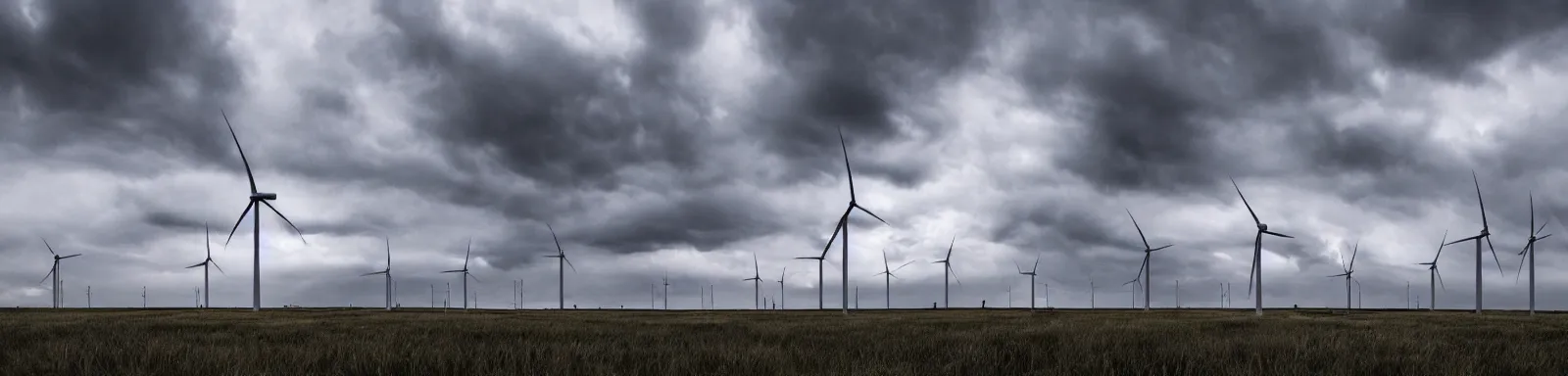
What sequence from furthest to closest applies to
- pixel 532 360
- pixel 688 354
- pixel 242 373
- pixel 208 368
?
pixel 688 354
pixel 532 360
pixel 208 368
pixel 242 373

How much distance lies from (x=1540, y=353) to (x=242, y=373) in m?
15.1

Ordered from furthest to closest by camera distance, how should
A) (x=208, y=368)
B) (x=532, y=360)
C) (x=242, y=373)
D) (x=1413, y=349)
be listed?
(x=1413, y=349), (x=532, y=360), (x=208, y=368), (x=242, y=373)

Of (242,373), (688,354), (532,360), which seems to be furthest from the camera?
(688,354)

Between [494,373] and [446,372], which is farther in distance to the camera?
[446,372]

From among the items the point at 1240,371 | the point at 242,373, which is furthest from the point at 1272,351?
the point at 242,373

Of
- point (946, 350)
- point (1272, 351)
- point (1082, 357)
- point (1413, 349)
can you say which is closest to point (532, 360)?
point (946, 350)

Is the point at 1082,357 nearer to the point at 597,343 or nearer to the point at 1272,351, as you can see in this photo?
the point at 1272,351

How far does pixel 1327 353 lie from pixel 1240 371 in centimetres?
300

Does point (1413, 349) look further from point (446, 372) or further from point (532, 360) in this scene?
point (446, 372)

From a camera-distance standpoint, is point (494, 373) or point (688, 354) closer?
point (494, 373)

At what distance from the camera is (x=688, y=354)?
416 inches

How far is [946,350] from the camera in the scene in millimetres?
11977

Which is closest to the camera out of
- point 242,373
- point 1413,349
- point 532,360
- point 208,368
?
point 242,373

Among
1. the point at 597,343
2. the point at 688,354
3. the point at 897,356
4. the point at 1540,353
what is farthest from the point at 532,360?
the point at 1540,353
